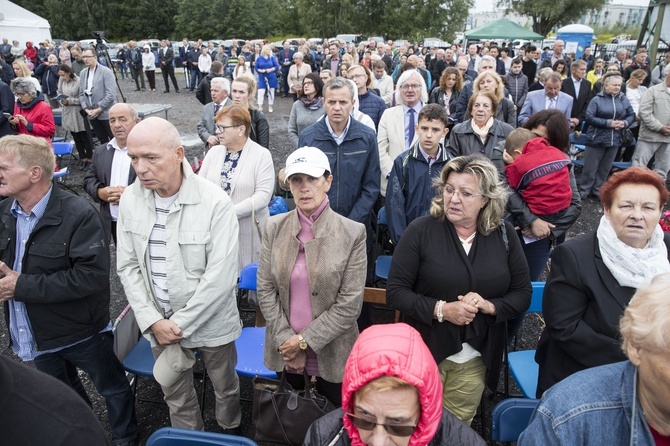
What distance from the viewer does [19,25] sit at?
25062mm

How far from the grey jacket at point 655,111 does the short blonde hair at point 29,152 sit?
7601mm

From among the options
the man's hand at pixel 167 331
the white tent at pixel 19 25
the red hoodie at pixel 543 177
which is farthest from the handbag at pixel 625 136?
the white tent at pixel 19 25

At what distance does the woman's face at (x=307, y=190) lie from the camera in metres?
2.35

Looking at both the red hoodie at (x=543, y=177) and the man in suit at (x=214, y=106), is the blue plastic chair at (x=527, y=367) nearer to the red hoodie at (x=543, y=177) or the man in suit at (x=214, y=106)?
the red hoodie at (x=543, y=177)

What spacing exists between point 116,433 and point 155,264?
1192mm

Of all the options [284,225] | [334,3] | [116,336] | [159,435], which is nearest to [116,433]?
[116,336]

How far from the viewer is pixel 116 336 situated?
2621 millimetres

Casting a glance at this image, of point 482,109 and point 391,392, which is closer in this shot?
point 391,392

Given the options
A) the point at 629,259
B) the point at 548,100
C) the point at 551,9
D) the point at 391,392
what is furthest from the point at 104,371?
the point at 551,9

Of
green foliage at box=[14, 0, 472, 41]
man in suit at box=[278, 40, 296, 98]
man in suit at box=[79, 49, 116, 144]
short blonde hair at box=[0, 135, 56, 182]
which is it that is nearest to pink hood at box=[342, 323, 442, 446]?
short blonde hair at box=[0, 135, 56, 182]

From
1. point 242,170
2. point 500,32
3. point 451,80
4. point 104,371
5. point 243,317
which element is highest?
point 500,32

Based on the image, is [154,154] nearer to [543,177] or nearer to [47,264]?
[47,264]

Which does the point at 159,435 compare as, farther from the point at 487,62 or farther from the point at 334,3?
the point at 334,3

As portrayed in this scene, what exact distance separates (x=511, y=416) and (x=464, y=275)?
685 millimetres
